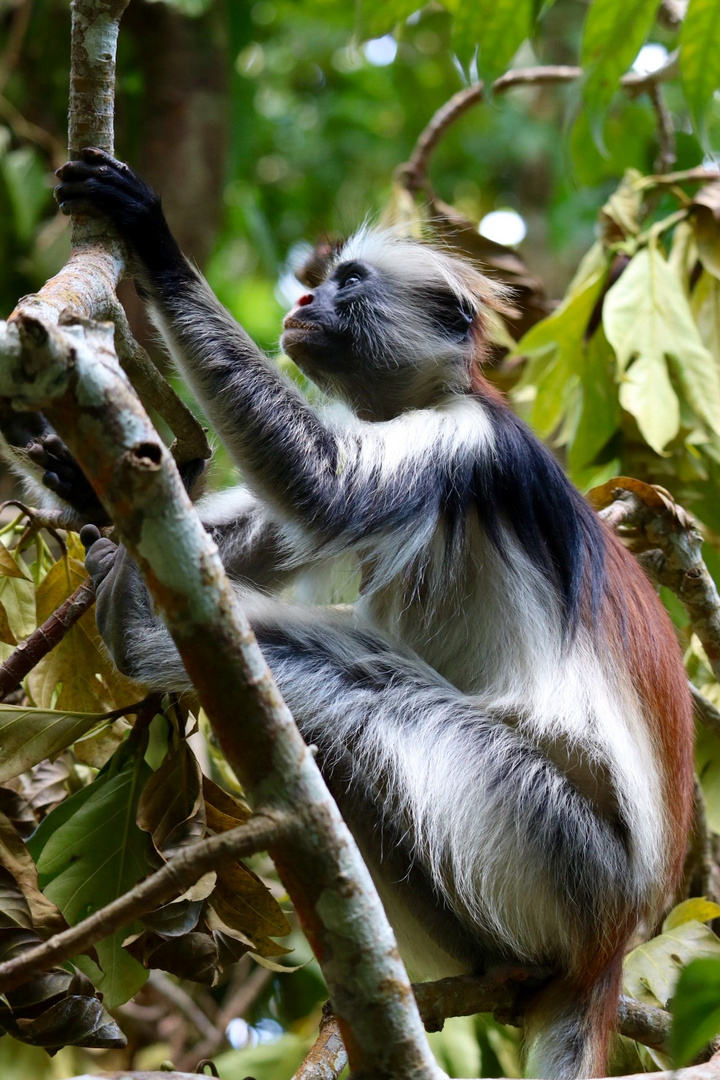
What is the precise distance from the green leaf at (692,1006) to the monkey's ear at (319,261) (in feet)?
13.5

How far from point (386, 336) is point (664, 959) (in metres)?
2.52

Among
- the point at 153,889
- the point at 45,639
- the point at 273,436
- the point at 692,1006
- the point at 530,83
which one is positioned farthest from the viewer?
the point at 530,83

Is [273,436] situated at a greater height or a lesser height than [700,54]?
lesser

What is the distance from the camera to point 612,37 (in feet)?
13.5

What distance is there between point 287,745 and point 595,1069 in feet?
6.14

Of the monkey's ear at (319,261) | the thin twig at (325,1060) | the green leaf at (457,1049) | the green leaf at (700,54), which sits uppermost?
the green leaf at (700,54)

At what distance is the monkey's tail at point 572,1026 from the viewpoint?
3057mm

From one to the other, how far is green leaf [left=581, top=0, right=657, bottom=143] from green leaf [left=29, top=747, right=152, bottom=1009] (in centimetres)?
310

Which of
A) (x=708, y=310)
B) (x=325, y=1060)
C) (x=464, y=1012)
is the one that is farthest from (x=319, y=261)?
(x=325, y=1060)

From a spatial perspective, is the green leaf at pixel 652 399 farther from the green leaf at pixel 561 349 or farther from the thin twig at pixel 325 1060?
the thin twig at pixel 325 1060

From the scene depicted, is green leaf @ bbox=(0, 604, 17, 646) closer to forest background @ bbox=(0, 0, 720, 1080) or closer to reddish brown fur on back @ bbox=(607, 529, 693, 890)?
forest background @ bbox=(0, 0, 720, 1080)

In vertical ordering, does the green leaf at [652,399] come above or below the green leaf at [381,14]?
below

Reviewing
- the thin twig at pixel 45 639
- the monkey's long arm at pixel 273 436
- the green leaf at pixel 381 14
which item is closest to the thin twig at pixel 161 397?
the monkey's long arm at pixel 273 436

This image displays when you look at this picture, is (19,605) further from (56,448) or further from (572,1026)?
(572,1026)
